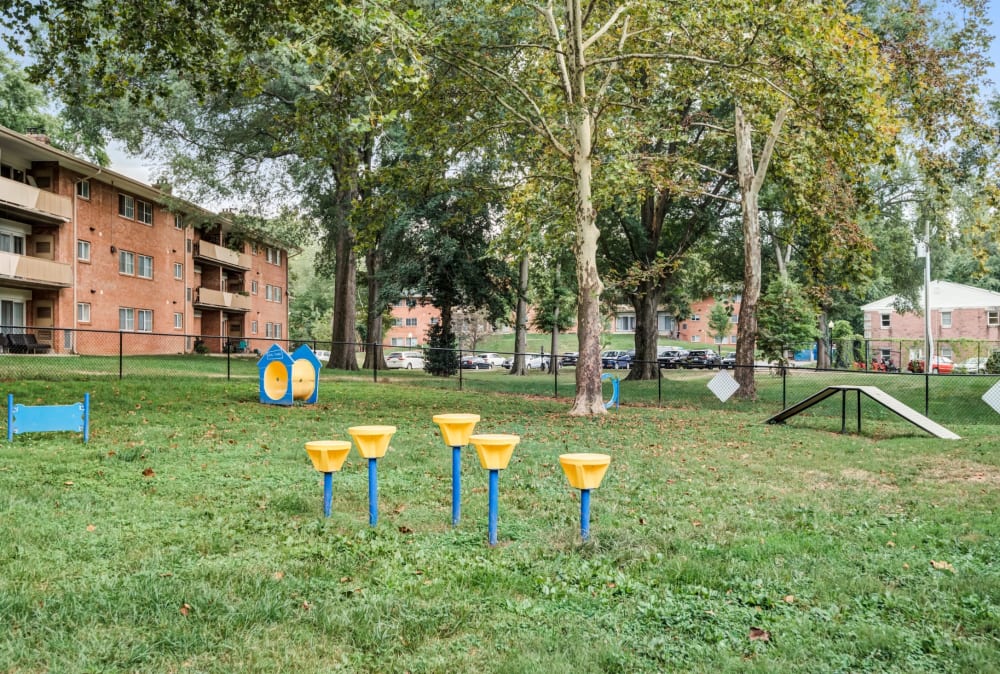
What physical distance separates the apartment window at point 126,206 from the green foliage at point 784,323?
30.4 metres

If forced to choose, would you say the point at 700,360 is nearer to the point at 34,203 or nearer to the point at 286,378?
the point at 286,378

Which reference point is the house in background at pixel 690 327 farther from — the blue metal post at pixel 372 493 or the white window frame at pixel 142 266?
the blue metal post at pixel 372 493

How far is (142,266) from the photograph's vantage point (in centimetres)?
3744

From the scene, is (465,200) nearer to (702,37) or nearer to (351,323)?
(702,37)

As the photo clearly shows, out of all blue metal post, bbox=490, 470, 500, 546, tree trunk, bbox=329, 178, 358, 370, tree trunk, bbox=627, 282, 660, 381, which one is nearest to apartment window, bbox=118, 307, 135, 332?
tree trunk, bbox=329, 178, 358, 370

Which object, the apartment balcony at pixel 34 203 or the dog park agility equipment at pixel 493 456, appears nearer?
the dog park agility equipment at pixel 493 456

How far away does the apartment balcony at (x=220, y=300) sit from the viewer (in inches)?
1682

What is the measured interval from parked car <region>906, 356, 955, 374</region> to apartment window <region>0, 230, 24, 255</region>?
45.5 m

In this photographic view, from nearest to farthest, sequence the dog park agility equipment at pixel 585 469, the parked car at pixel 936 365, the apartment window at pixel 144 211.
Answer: the dog park agility equipment at pixel 585 469, the apartment window at pixel 144 211, the parked car at pixel 936 365

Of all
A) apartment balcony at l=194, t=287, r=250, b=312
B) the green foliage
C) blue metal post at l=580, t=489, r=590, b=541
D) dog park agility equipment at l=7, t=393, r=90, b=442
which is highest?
apartment balcony at l=194, t=287, r=250, b=312

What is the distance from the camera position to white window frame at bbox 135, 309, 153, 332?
3694 centimetres

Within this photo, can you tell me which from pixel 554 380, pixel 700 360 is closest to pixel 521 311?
pixel 554 380

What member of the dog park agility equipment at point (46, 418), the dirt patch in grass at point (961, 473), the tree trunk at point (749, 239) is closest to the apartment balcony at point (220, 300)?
the tree trunk at point (749, 239)

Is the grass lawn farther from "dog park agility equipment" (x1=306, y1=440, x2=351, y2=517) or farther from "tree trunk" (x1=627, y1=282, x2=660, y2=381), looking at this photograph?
"tree trunk" (x1=627, y1=282, x2=660, y2=381)
